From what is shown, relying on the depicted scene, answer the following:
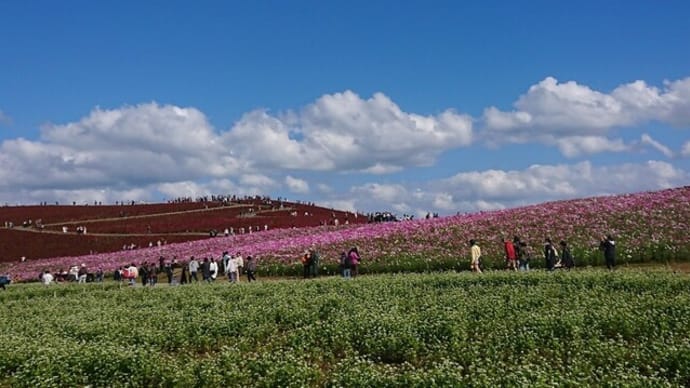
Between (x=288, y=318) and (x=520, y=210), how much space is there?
30.3 meters

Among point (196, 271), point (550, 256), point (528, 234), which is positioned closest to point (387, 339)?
point (550, 256)

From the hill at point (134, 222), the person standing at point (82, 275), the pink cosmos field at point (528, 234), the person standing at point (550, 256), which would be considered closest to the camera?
the person standing at point (550, 256)

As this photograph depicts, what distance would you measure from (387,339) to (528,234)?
2674 cm

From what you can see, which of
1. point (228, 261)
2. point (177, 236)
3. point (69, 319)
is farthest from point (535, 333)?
point (177, 236)

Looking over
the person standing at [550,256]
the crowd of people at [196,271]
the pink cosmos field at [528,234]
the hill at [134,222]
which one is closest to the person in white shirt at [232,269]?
the crowd of people at [196,271]

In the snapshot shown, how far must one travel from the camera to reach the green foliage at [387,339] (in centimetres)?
1073

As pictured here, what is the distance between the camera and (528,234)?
1524 inches

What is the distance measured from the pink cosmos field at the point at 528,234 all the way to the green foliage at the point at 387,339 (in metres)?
13.5

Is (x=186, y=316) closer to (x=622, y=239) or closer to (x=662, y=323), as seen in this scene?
(x=662, y=323)

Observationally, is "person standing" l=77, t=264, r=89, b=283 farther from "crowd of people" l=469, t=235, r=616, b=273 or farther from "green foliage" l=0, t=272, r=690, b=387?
"crowd of people" l=469, t=235, r=616, b=273

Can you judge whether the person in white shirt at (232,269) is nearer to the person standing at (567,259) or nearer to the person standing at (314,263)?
the person standing at (314,263)

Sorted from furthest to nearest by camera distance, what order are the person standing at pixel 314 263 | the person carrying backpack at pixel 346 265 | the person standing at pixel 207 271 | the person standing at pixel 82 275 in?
the person standing at pixel 82 275, the person standing at pixel 207 271, the person standing at pixel 314 263, the person carrying backpack at pixel 346 265

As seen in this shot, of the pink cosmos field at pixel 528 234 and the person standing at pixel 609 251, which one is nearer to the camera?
the person standing at pixel 609 251

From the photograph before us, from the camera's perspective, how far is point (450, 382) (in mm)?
9500
